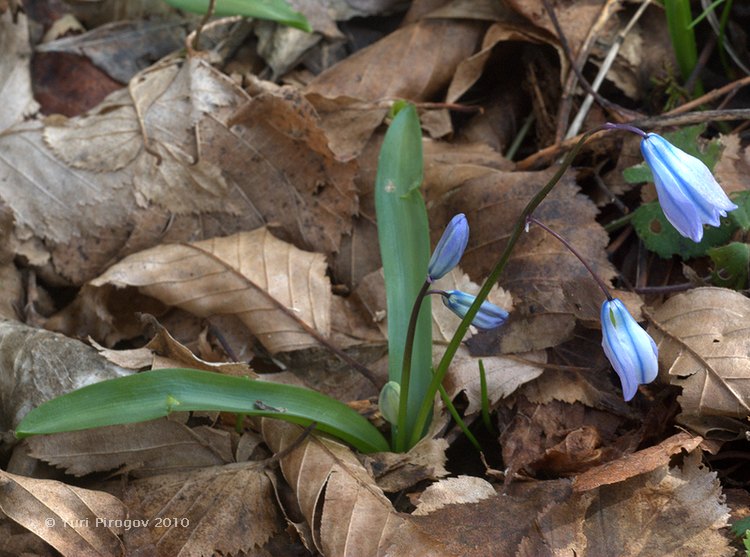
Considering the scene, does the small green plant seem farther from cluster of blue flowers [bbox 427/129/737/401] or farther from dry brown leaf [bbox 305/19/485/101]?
dry brown leaf [bbox 305/19/485/101]

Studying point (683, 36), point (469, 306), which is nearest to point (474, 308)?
point (469, 306)

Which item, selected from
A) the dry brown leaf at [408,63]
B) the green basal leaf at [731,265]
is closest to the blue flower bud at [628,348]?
the green basal leaf at [731,265]

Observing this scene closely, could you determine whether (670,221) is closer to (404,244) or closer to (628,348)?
(628,348)

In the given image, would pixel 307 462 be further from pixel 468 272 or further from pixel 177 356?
pixel 468 272

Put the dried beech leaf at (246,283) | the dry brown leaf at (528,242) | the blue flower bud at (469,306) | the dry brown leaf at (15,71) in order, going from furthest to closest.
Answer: the dry brown leaf at (15,71) < the dried beech leaf at (246,283) < the dry brown leaf at (528,242) < the blue flower bud at (469,306)

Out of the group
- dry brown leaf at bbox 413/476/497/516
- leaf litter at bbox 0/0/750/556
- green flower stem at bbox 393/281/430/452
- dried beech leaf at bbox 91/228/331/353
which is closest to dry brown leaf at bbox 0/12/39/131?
leaf litter at bbox 0/0/750/556

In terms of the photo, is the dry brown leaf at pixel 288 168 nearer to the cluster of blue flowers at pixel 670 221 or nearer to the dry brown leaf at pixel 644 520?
the cluster of blue flowers at pixel 670 221
